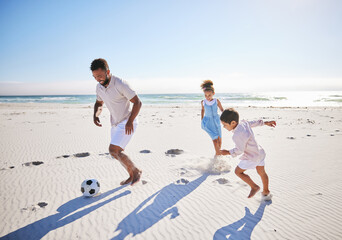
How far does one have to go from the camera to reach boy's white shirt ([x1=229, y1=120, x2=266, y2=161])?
2703mm

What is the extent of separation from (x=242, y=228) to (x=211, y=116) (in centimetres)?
266

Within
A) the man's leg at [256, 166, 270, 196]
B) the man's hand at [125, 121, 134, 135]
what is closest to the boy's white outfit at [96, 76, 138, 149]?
the man's hand at [125, 121, 134, 135]

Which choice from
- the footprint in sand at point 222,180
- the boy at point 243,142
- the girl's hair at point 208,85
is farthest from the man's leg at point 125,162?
the girl's hair at point 208,85

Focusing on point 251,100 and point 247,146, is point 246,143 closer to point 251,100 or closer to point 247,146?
point 247,146

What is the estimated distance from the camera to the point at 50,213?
109 inches

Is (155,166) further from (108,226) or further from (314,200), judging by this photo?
(314,200)

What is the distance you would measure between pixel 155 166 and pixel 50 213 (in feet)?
7.57

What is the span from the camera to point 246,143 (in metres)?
2.76

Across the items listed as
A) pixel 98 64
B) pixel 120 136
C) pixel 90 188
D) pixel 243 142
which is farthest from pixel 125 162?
pixel 243 142

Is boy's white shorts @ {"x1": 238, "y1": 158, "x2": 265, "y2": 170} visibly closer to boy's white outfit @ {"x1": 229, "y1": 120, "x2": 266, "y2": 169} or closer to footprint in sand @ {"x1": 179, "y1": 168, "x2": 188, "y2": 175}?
boy's white outfit @ {"x1": 229, "y1": 120, "x2": 266, "y2": 169}

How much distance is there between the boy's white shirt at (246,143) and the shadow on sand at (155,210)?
1.21 metres

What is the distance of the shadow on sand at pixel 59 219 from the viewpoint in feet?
7.73

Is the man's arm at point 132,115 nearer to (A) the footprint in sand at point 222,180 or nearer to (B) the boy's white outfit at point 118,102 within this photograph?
(B) the boy's white outfit at point 118,102

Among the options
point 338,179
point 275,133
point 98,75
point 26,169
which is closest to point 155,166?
point 98,75
